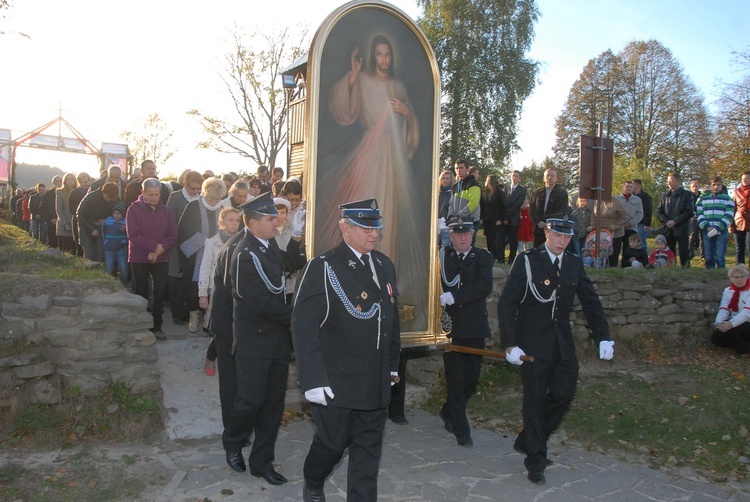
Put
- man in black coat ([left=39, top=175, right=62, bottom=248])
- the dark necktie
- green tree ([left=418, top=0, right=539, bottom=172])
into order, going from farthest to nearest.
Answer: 1. green tree ([left=418, top=0, right=539, bottom=172])
2. man in black coat ([left=39, top=175, right=62, bottom=248])
3. the dark necktie

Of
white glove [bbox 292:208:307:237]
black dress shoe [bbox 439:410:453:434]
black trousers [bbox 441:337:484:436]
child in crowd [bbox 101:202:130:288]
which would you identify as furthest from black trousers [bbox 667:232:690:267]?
child in crowd [bbox 101:202:130:288]

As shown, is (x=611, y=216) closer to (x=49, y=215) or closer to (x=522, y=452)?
(x=522, y=452)

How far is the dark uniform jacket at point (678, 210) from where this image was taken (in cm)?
1177

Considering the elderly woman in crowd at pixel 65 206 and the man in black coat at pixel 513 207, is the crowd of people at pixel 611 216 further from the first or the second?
the elderly woman in crowd at pixel 65 206

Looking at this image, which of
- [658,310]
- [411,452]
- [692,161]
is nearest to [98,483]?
[411,452]

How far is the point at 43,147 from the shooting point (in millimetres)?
27531

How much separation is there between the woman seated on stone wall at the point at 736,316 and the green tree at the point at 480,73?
24.3m

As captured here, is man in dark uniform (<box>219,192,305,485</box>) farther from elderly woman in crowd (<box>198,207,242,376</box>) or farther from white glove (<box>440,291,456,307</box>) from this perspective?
white glove (<box>440,291,456,307</box>)

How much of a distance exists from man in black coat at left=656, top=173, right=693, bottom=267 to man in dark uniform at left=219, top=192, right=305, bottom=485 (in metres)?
9.09

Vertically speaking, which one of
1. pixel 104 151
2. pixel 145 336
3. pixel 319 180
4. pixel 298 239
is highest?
pixel 104 151

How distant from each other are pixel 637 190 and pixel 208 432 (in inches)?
363

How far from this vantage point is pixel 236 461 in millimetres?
5156

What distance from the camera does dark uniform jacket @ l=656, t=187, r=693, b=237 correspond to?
38.6 ft

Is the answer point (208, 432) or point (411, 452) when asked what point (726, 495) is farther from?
point (208, 432)
